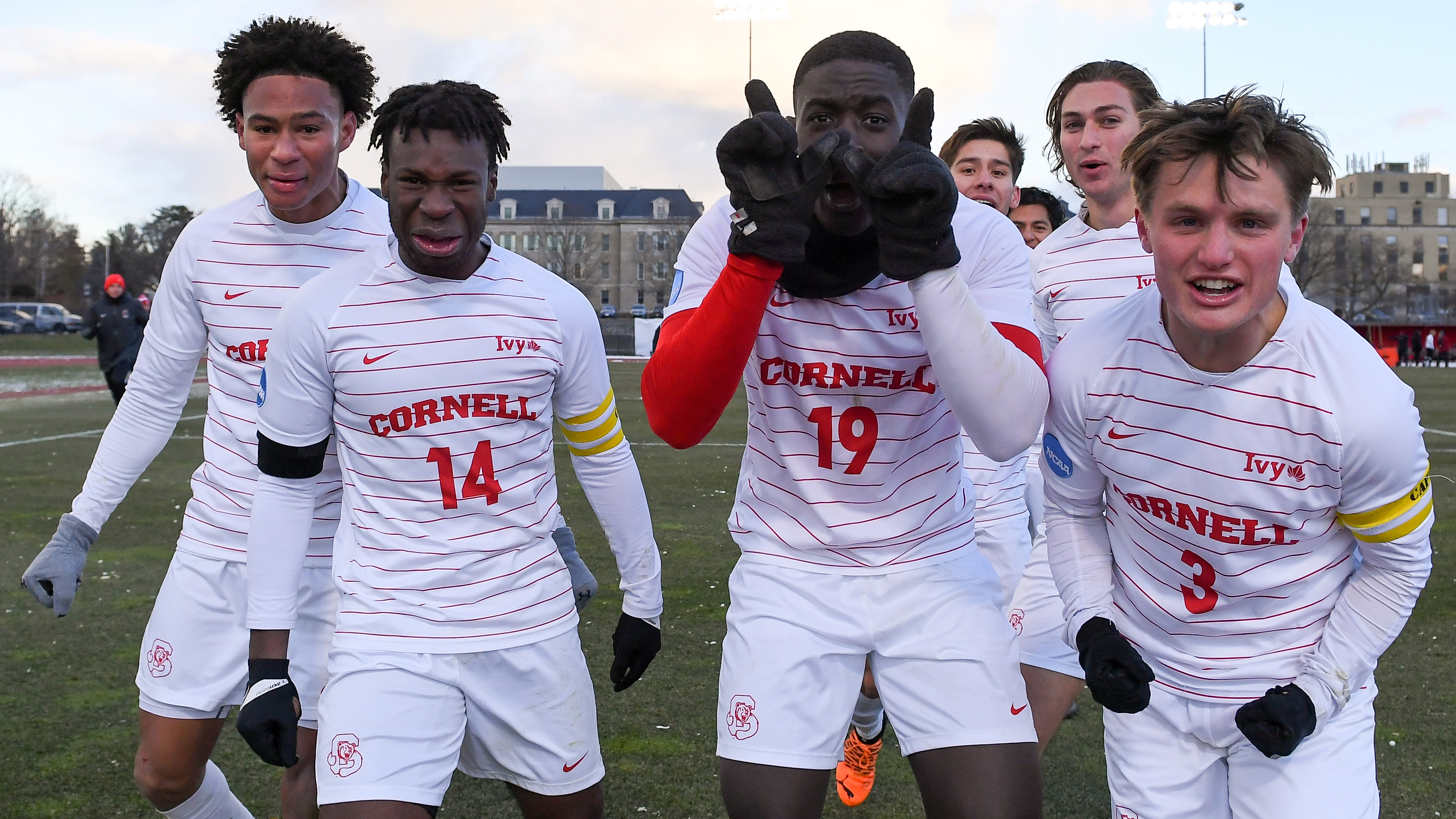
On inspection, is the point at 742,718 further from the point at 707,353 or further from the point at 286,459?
the point at 286,459

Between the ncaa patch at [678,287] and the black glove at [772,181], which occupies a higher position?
the black glove at [772,181]

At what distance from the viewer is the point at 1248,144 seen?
2.71m

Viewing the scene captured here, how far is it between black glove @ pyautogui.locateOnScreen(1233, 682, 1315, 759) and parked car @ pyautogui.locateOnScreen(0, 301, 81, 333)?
6077 cm

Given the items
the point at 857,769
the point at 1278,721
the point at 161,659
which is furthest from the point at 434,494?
the point at 857,769

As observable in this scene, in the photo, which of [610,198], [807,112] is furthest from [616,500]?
[610,198]

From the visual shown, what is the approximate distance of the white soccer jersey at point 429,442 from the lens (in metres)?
3.15

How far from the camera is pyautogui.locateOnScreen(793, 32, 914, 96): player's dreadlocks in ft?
9.25

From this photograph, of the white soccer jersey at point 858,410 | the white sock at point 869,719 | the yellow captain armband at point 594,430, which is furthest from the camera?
the white sock at point 869,719

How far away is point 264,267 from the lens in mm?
3922

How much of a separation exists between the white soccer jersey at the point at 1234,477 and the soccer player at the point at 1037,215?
13.4 feet

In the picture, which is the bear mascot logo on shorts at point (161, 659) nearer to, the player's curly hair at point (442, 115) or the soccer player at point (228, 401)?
the soccer player at point (228, 401)

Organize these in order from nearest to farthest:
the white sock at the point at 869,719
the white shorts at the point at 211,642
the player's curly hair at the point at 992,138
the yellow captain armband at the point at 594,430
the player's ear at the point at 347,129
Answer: the yellow captain armband at the point at 594,430 < the white shorts at the point at 211,642 < the player's ear at the point at 347,129 < the white sock at the point at 869,719 < the player's curly hair at the point at 992,138

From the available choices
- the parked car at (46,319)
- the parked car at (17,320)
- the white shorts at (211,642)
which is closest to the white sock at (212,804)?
the white shorts at (211,642)

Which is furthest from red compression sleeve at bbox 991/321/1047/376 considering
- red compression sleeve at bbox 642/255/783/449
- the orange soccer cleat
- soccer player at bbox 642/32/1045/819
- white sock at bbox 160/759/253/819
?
white sock at bbox 160/759/253/819
